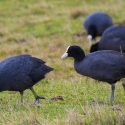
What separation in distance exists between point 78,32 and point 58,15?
8.90 feet

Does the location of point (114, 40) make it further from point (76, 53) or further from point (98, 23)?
Answer: point (98, 23)

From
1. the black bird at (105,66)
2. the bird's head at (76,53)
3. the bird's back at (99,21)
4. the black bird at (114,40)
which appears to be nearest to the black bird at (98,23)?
the bird's back at (99,21)

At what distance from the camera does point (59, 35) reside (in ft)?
53.9

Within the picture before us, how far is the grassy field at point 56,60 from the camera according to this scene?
654 centimetres

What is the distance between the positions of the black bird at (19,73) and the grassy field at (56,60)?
30 cm

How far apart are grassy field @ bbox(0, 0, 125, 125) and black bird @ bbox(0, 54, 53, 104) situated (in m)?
0.30

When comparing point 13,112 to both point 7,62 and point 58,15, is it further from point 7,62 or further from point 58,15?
point 58,15

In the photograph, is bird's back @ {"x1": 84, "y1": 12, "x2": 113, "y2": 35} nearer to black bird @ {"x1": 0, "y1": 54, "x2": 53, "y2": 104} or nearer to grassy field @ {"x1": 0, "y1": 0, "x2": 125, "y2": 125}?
grassy field @ {"x1": 0, "y1": 0, "x2": 125, "y2": 125}

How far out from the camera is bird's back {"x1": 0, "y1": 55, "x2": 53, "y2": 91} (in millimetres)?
7734

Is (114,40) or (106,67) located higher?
(114,40)

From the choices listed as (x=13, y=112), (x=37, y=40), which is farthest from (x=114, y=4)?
(x=13, y=112)

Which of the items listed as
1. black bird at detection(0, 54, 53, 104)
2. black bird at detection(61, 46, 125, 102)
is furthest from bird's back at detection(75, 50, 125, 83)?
black bird at detection(0, 54, 53, 104)

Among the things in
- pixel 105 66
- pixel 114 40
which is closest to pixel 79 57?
pixel 105 66

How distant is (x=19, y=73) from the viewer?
781 centimetres
